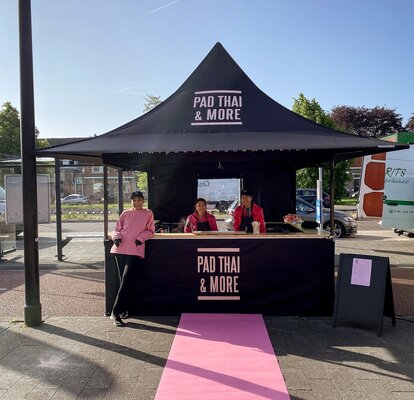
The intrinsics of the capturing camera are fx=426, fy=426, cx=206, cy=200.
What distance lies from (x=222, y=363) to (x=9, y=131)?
3482 centimetres

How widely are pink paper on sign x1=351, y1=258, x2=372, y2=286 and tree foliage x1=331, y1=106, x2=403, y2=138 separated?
48.7 m

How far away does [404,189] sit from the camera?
11.9 metres

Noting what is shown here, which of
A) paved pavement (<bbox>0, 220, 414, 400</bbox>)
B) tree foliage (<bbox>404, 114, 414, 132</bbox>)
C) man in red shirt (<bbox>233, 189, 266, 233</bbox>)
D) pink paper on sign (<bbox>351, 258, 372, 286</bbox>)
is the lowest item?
paved pavement (<bbox>0, 220, 414, 400</bbox>)

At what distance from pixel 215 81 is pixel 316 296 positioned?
11.5 feet

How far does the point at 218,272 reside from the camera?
589 centimetres

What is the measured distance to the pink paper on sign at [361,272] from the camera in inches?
213

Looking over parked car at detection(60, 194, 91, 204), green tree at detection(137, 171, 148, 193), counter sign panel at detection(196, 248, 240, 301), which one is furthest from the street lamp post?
parked car at detection(60, 194, 91, 204)

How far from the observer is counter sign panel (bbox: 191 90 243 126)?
20.6ft

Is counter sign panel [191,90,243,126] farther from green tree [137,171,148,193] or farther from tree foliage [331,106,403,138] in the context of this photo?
tree foliage [331,106,403,138]

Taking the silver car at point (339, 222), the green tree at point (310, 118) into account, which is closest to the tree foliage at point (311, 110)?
the green tree at point (310, 118)

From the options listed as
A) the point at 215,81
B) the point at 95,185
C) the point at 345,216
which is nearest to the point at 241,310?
the point at 215,81

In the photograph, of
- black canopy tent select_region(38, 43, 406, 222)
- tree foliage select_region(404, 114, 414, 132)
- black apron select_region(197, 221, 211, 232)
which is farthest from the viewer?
tree foliage select_region(404, 114, 414, 132)

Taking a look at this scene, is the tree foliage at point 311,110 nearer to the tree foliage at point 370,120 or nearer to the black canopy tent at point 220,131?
the black canopy tent at point 220,131

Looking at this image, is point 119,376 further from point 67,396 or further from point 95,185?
point 95,185
